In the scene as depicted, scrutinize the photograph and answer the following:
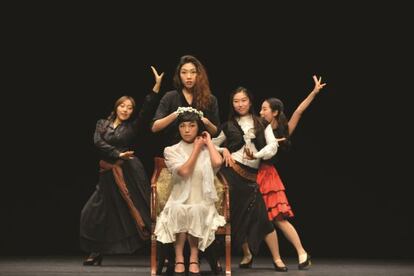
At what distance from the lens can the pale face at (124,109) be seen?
256 inches

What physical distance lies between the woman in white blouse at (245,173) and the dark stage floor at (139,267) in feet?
0.80

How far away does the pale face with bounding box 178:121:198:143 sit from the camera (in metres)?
5.61

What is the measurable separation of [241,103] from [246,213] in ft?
2.55

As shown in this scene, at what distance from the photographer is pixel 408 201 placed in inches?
319

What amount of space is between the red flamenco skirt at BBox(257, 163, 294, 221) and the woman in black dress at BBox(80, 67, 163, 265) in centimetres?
86

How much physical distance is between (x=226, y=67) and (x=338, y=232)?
6.20 ft

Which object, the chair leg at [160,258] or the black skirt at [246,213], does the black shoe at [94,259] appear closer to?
the chair leg at [160,258]

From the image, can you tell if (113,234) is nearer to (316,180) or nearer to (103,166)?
(103,166)

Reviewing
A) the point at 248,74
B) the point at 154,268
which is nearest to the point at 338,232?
the point at 248,74

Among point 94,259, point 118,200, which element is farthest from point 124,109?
point 94,259

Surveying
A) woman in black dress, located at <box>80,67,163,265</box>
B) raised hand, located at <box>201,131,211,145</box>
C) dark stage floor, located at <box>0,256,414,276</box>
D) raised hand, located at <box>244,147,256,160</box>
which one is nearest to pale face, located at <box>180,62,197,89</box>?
raised hand, located at <box>201,131,211,145</box>

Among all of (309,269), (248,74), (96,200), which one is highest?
(248,74)

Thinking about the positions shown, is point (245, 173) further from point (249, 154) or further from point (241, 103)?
point (241, 103)

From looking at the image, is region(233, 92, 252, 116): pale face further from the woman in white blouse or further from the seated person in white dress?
the seated person in white dress
